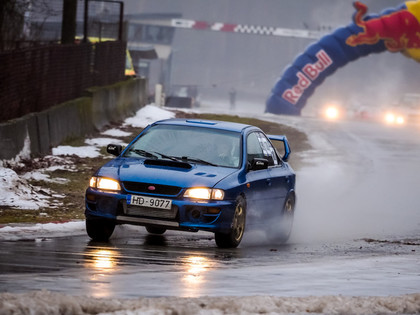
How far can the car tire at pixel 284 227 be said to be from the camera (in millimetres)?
13172

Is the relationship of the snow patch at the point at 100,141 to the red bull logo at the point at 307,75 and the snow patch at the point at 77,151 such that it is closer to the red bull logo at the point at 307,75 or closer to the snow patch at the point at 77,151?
the snow patch at the point at 77,151

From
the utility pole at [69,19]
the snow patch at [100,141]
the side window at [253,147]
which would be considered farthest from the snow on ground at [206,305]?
the utility pole at [69,19]

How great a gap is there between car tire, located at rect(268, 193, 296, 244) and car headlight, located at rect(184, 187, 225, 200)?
1.98 meters

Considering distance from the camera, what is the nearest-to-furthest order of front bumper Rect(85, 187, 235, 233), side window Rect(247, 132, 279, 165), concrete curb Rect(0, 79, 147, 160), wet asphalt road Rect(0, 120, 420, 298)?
1. wet asphalt road Rect(0, 120, 420, 298)
2. front bumper Rect(85, 187, 235, 233)
3. side window Rect(247, 132, 279, 165)
4. concrete curb Rect(0, 79, 147, 160)

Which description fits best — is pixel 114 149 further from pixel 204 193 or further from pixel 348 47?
pixel 348 47

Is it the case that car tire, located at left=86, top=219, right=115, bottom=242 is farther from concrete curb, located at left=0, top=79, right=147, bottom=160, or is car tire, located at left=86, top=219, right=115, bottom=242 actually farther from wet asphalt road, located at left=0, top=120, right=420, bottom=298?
concrete curb, located at left=0, top=79, right=147, bottom=160

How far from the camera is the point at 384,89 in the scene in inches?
3858

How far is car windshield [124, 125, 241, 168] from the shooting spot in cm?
1200

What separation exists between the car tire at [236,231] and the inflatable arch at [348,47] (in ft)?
127

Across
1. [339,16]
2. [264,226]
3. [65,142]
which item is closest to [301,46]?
[339,16]

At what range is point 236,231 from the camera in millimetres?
11555

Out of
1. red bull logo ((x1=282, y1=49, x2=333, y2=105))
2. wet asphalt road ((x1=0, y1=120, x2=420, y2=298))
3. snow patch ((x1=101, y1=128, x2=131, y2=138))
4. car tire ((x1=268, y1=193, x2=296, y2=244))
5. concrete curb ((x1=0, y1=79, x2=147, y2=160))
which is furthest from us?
red bull logo ((x1=282, y1=49, x2=333, y2=105))

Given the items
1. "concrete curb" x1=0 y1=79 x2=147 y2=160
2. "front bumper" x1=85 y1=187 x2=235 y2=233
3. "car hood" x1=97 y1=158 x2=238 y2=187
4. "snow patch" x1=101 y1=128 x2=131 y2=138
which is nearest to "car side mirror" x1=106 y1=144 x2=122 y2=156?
"car hood" x1=97 y1=158 x2=238 y2=187

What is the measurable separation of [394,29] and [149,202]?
130 ft
